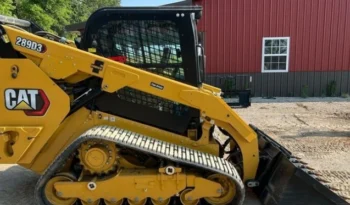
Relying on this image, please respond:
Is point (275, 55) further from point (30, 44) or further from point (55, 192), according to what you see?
point (55, 192)

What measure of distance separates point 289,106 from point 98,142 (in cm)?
939

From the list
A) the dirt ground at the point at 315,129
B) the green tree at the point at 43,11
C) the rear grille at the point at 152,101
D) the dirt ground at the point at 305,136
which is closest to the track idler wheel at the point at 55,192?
the dirt ground at the point at 305,136

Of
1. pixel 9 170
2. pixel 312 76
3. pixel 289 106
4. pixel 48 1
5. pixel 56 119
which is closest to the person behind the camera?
pixel 56 119

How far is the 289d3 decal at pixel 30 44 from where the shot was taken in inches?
143

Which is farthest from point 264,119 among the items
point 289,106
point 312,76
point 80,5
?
point 80,5

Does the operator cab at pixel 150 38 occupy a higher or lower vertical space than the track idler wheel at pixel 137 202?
higher

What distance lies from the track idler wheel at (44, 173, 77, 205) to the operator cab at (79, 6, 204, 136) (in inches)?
32.5

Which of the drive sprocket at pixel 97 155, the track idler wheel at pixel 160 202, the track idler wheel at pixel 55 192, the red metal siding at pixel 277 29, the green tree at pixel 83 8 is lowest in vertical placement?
the track idler wheel at pixel 160 202

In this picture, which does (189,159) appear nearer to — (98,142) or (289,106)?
(98,142)

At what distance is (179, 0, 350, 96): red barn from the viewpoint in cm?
1337

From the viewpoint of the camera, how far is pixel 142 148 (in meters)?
3.42

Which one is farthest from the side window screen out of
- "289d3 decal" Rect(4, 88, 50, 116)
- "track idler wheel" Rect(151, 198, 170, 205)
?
"track idler wheel" Rect(151, 198, 170, 205)

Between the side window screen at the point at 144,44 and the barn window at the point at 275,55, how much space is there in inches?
412

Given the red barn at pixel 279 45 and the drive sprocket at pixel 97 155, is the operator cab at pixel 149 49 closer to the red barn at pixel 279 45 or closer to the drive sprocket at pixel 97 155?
the drive sprocket at pixel 97 155
